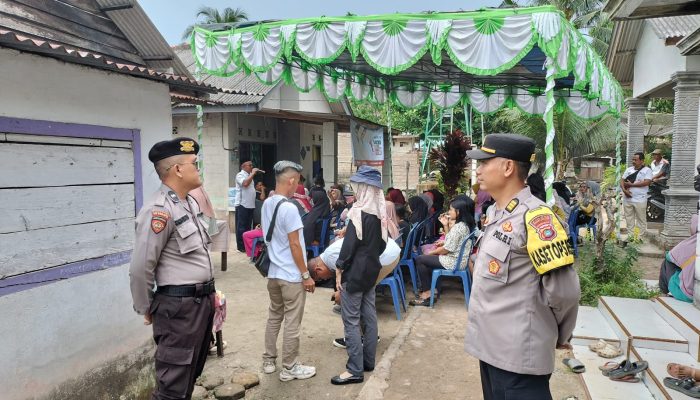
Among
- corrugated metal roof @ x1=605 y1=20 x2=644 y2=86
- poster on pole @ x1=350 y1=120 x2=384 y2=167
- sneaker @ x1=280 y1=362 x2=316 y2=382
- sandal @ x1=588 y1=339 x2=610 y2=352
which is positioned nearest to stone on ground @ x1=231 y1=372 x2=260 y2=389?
sneaker @ x1=280 y1=362 x2=316 y2=382

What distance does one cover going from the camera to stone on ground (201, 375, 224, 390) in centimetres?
378

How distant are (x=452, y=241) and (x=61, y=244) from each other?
3912mm

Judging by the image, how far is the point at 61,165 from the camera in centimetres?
303

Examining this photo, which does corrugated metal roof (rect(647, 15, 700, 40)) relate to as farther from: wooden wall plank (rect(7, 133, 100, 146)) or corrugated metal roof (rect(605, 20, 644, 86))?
wooden wall plank (rect(7, 133, 100, 146))

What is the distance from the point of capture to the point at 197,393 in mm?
3676

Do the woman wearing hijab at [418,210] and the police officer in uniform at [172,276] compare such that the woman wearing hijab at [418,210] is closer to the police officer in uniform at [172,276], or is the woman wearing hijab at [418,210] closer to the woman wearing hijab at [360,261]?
the woman wearing hijab at [360,261]

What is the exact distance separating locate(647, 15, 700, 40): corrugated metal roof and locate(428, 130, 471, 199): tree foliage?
4146mm

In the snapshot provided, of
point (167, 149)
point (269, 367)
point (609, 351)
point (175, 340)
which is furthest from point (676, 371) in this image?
point (167, 149)

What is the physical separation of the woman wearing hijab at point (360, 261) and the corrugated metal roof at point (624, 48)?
9.13 meters

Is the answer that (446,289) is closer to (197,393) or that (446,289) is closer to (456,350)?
(456,350)

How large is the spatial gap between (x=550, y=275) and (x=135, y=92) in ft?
10.4

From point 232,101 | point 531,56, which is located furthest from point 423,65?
point 232,101

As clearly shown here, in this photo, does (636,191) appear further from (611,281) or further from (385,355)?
(385,355)

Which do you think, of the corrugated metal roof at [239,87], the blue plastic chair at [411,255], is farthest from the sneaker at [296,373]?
the corrugated metal roof at [239,87]
